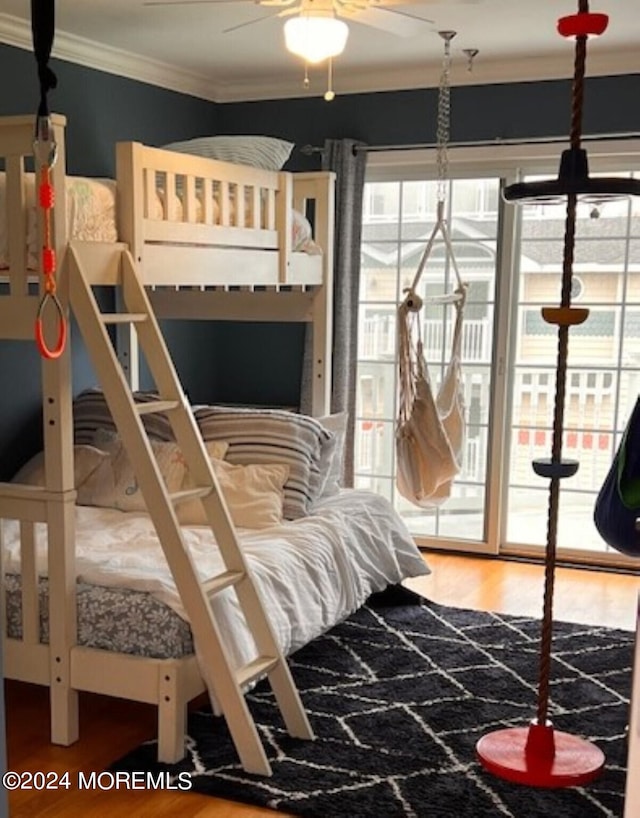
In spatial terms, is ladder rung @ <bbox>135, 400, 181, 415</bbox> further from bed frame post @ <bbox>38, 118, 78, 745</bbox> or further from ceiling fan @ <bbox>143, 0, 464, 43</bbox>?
ceiling fan @ <bbox>143, 0, 464, 43</bbox>

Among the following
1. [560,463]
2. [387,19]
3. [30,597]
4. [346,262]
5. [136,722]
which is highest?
[387,19]

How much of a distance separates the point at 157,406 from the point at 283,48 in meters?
2.14

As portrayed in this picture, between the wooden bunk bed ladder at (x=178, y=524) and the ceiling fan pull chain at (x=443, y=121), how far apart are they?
172 cm

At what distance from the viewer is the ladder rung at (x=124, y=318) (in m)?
2.77

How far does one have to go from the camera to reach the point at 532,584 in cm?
448

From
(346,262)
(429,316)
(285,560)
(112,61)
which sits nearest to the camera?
(285,560)

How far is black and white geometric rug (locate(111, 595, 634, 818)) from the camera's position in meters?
2.52

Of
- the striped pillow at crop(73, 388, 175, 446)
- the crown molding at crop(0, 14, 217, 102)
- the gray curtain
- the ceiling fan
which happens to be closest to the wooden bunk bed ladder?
→ the ceiling fan

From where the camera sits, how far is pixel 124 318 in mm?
2855

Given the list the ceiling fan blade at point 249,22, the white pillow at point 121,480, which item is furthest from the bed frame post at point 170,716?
the ceiling fan blade at point 249,22

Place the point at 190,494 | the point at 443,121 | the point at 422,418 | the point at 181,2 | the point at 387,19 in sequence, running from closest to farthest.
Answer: the point at 190,494
the point at 387,19
the point at 181,2
the point at 422,418
the point at 443,121

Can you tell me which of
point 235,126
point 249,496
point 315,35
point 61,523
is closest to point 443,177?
point 235,126

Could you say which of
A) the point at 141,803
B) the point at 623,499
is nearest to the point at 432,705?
the point at 141,803

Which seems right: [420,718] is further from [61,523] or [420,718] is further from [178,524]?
[61,523]
